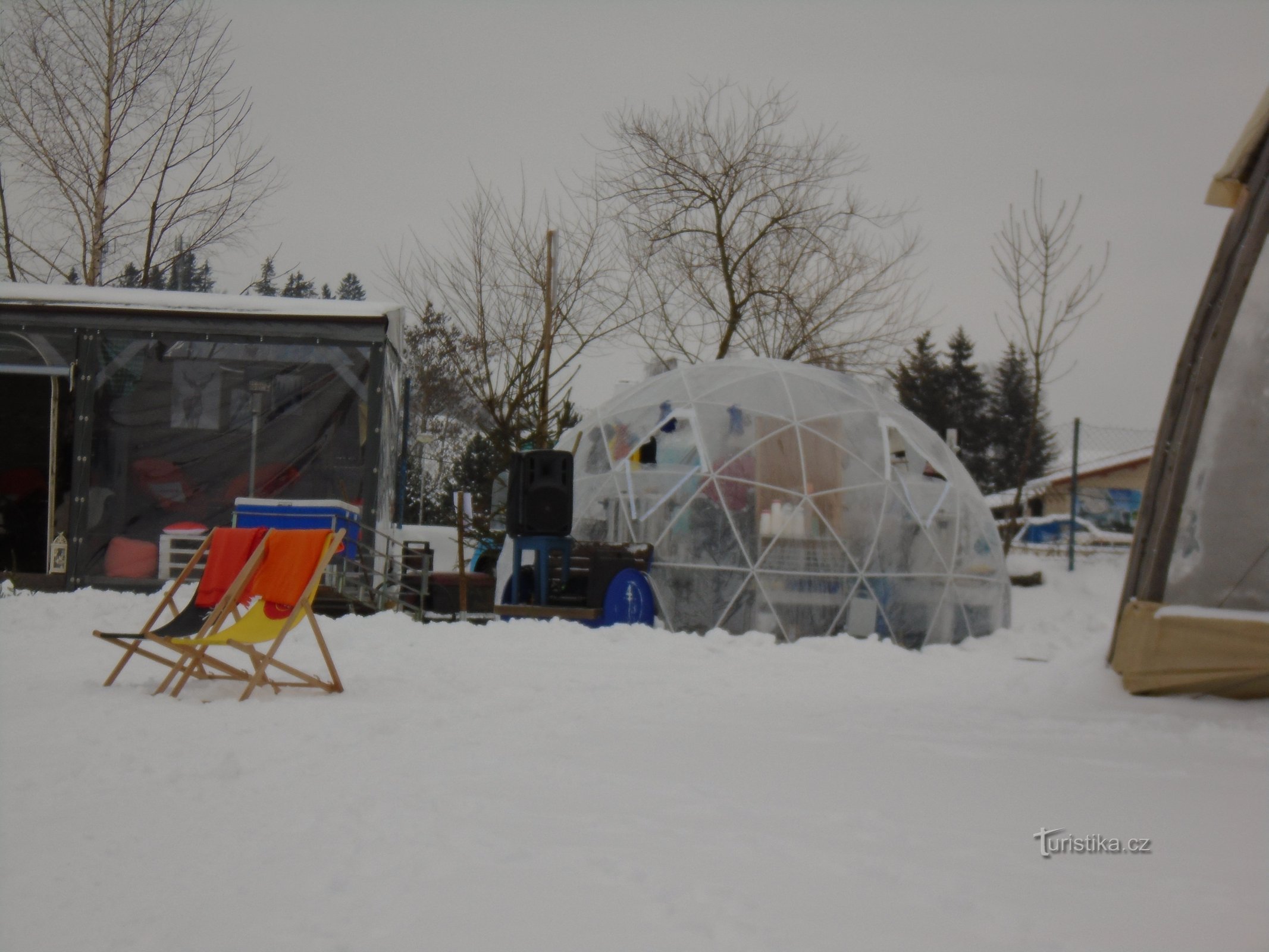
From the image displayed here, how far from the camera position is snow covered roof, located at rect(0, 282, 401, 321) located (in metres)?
9.91

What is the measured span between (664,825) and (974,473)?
111 ft

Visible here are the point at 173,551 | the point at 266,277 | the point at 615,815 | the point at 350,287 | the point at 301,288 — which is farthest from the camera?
the point at 350,287

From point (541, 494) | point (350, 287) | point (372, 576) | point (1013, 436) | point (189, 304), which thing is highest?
point (350, 287)

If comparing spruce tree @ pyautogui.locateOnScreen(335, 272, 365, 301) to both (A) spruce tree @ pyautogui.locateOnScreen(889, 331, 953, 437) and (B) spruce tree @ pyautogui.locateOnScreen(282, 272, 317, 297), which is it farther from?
(A) spruce tree @ pyautogui.locateOnScreen(889, 331, 953, 437)

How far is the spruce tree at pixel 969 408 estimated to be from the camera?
115 ft

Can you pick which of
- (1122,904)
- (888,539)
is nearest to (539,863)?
(1122,904)

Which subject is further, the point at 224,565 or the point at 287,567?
the point at 224,565

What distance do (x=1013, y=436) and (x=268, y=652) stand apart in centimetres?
3364

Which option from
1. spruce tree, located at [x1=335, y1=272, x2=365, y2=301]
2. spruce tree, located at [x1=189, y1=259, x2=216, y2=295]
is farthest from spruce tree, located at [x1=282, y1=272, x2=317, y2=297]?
spruce tree, located at [x1=189, y1=259, x2=216, y2=295]

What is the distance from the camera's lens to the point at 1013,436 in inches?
1403

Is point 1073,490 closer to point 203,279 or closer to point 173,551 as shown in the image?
point 173,551

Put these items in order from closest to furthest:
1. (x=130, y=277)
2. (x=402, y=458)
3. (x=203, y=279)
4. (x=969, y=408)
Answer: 1. (x=402, y=458)
2. (x=130, y=277)
3. (x=203, y=279)
4. (x=969, y=408)

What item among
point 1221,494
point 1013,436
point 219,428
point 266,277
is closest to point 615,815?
point 1221,494

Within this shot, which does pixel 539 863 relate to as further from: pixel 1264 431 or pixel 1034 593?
pixel 1034 593
